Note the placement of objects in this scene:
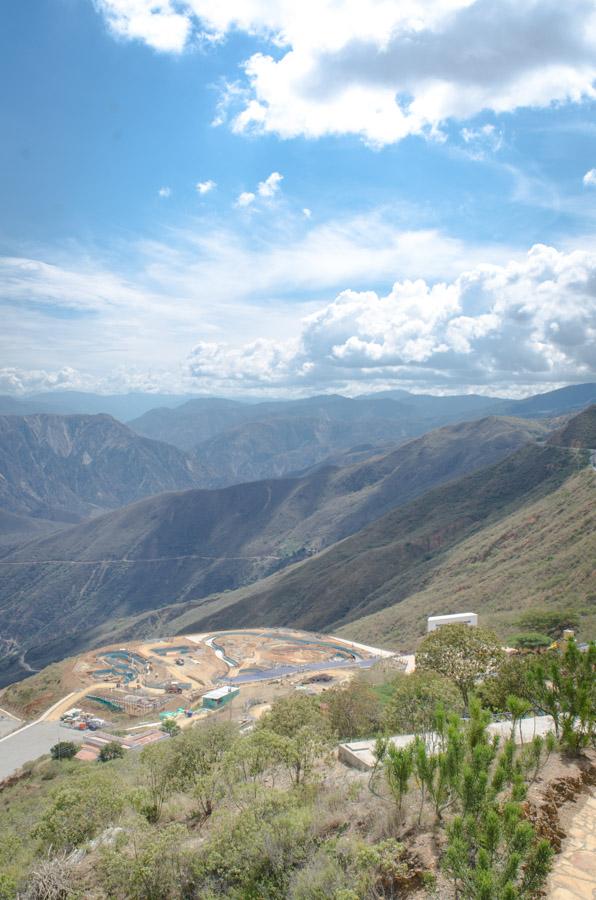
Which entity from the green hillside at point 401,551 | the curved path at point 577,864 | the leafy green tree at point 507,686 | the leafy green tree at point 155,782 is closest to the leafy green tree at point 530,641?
the leafy green tree at point 507,686

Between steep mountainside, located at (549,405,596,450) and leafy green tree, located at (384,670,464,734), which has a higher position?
steep mountainside, located at (549,405,596,450)

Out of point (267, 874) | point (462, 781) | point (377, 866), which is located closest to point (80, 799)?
point (267, 874)

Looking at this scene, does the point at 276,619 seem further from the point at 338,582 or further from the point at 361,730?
the point at 361,730

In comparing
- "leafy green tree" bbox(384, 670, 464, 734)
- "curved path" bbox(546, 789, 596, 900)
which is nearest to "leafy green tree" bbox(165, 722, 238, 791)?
"leafy green tree" bbox(384, 670, 464, 734)

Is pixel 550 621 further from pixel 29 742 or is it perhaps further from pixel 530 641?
pixel 29 742

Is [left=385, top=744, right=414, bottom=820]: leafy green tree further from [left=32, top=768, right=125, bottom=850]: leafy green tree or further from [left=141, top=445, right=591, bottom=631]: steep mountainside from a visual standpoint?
[left=141, top=445, right=591, bottom=631]: steep mountainside

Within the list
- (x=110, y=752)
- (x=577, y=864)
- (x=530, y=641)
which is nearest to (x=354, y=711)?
(x=577, y=864)

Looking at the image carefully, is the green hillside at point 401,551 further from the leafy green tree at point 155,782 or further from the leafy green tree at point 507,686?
the leafy green tree at point 155,782
